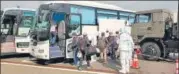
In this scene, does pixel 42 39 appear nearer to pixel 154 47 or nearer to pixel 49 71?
pixel 49 71

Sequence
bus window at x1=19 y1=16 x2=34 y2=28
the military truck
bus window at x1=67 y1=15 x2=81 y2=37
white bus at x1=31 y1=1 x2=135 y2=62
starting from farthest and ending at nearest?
bus window at x1=19 y1=16 x2=34 y2=28
the military truck
bus window at x1=67 y1=15 x2=81 y2=37
white bus at x1=31 y1=1 x2=135 y2=62

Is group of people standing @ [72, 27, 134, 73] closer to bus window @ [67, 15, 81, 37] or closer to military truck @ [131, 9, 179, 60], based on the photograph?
bus window @ [67, 15, 81, 37]

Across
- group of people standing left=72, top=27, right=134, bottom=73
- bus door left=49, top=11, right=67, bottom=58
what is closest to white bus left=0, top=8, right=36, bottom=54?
bus door left=49, top=11, right=67, bottom=58

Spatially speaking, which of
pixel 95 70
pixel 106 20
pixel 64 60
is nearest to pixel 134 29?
pixel 106 20

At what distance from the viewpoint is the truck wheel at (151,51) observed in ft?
61.2

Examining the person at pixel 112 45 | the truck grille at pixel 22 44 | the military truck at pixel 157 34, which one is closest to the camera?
the military truck at pixel 157 34

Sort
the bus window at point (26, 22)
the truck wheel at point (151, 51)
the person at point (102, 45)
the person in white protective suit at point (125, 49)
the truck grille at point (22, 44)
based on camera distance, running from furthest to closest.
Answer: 1. the bus window at point (26, 22)
2. the truck grille at point (22, 44)
3. the truck wheel at point (151, 51)
4. the person at point (102, 45)
5. the person in white protective suit at point (125, 49)

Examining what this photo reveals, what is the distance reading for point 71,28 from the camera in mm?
17984

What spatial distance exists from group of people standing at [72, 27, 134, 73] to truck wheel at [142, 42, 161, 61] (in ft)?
5.02

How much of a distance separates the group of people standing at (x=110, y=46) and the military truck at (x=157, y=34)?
58.8 inches

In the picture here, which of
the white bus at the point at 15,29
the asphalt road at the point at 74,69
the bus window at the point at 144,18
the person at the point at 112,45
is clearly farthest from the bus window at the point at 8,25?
the bus window at the point at 144,18

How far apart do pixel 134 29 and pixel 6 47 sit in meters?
7.14

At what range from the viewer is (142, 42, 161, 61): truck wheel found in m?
18.7

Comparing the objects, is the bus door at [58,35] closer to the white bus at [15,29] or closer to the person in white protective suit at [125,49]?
the white bus at [15,29]
